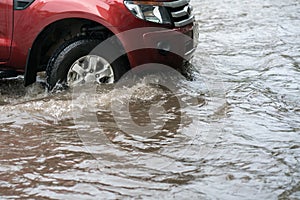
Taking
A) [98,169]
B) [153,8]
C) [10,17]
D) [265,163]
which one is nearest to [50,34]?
[10,17]

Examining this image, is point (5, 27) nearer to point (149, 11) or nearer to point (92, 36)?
point (92, 36)

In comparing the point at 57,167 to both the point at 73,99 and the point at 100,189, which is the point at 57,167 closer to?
the point at 100,189

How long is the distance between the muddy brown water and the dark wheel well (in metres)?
0.32

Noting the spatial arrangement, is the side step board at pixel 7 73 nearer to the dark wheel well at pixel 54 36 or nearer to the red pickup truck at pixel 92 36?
the red pickup truck at pixel 92 36

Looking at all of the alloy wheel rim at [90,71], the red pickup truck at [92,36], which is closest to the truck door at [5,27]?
the red pickup truck at [92,36]

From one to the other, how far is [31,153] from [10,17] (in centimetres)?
176

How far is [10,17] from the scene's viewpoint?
5484 mm

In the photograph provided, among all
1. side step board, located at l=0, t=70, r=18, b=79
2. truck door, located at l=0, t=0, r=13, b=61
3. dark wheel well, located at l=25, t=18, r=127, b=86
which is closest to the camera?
truck door, located at l=0, t=0, r=13, b=61

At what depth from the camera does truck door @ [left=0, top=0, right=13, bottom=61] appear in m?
5.45

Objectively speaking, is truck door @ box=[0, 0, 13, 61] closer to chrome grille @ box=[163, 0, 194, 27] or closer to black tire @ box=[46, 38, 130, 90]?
black tire @ box=[46, 38, 130, 90]

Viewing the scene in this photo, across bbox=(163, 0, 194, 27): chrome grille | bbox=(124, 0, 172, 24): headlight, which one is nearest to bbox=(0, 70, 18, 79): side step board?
bbox=(124, 0, 172, 24): headlight

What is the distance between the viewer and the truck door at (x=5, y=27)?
17.9ft

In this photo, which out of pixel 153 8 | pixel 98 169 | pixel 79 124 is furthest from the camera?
pixel 153 8

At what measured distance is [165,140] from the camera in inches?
181
